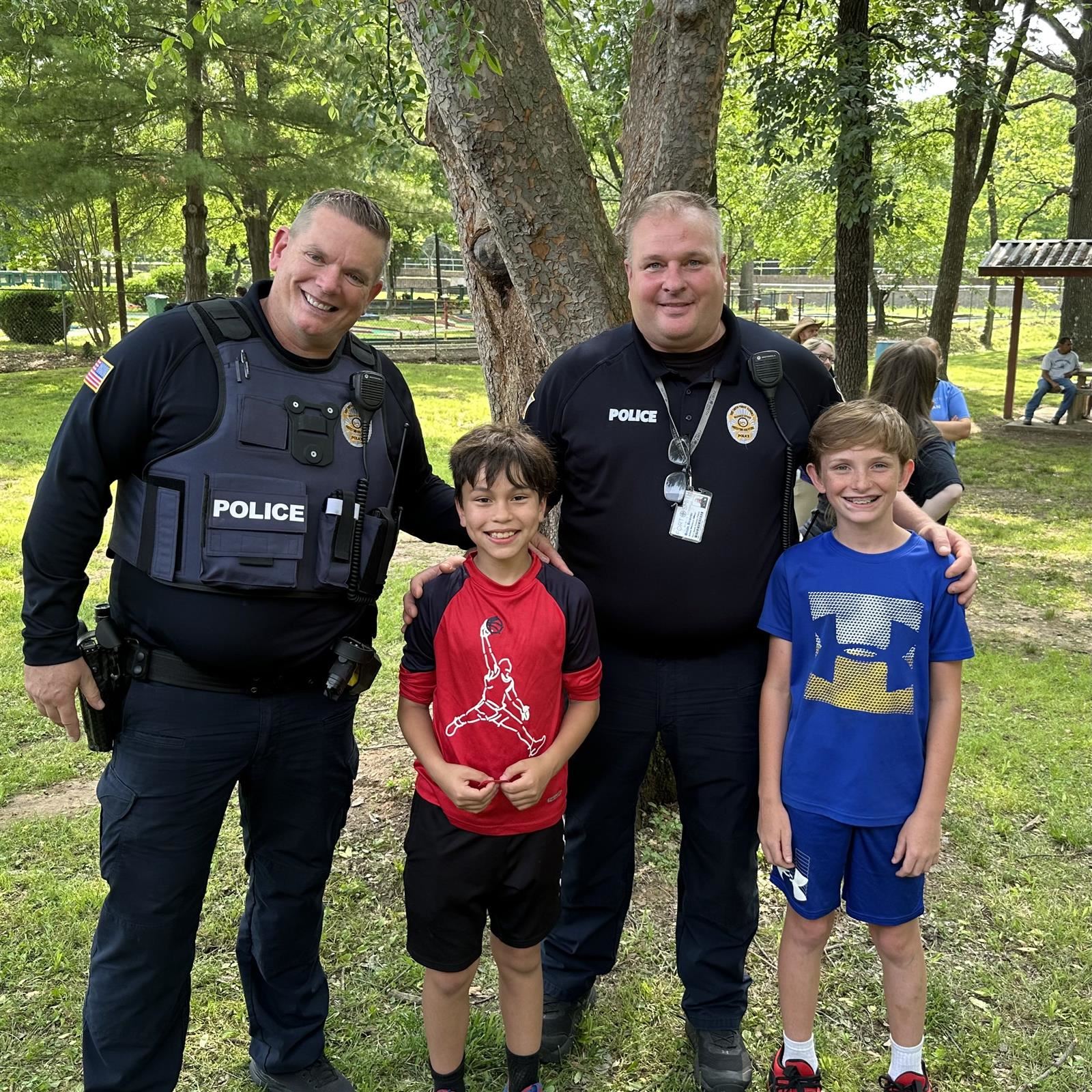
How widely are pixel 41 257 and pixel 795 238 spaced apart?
21963mm

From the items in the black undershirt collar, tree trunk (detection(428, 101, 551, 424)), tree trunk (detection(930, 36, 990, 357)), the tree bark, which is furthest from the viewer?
tree trunk (detection(930, 36, 990, 357))

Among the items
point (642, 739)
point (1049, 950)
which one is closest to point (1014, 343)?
point (1049, 950)

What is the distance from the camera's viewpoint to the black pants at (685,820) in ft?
8.24

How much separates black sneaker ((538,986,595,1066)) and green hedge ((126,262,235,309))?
102 feet

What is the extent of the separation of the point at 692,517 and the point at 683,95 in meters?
1.86

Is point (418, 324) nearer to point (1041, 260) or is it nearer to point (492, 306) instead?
point (1041, 260)

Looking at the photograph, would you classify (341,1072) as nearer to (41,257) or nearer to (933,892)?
(933,892)

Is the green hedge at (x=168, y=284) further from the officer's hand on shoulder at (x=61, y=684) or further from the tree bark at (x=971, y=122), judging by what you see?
the officer's hand on shoulder at (x=61, y=684)

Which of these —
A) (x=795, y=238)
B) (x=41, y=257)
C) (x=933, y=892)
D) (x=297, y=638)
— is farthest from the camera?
(x=795, y=238)

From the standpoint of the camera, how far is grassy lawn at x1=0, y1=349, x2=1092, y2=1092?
2.72 m

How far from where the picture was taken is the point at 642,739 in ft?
8.42

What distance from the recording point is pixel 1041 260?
1461cm

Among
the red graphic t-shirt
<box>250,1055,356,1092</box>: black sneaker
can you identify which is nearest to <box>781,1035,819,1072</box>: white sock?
the red graphic t-shirt

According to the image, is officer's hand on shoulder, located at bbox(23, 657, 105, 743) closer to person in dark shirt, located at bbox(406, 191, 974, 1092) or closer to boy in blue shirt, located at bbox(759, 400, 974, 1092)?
person in dark shirt, located at bbox(406, 191, 974, 1092)
